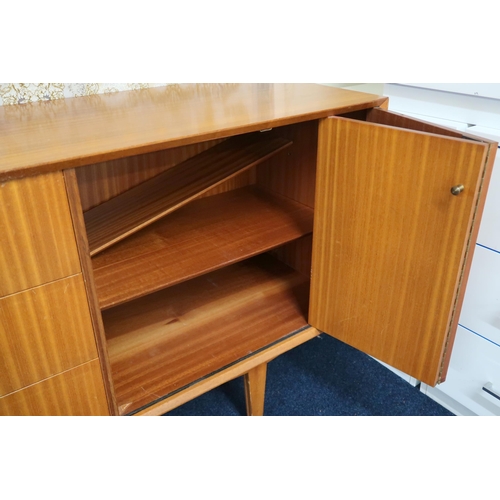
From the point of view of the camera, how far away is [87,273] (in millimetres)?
727

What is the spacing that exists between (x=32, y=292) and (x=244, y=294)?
60 centimetres

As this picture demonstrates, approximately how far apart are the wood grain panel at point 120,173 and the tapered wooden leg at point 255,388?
48 centimetres

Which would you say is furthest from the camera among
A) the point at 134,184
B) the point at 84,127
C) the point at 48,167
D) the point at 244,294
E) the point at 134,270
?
the point at 244,294

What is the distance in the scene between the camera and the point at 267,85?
1.13 meters

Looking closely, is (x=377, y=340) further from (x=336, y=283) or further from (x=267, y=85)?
(x=267, y=85)

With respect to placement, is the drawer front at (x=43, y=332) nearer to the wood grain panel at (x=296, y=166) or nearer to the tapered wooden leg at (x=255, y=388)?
the tapered wooden leg at (x=255, y=388)

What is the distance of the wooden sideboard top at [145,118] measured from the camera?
0.68 meters

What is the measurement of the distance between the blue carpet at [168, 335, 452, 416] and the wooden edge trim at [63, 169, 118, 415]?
1.59 ft

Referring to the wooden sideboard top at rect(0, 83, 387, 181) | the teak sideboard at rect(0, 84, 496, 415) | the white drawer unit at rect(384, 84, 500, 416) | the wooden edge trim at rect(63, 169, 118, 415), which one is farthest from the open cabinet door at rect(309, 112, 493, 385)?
the wooden edge trim at rect(63, 169, 118, 415)

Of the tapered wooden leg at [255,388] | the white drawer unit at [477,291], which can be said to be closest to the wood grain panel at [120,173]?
the tapered wooden leg at [255,388]

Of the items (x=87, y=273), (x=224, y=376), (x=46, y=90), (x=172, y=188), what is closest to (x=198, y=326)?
(x=224, y=376)

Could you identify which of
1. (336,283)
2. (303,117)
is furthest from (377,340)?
(303,117)

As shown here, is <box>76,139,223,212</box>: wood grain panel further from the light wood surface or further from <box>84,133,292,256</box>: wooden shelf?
the light wood surface

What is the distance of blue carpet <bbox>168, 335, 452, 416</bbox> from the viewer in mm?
1271
